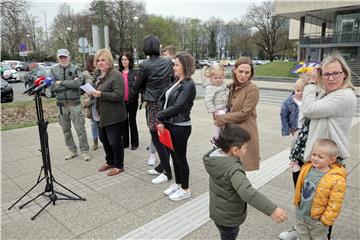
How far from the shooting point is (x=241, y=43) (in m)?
64.6

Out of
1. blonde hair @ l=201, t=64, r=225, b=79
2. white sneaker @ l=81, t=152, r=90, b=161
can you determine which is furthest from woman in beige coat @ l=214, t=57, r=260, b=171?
white sneaker @ l=81, t=152, r=90, b=161

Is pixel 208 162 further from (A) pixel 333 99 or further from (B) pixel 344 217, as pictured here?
(B) pixel 344 217

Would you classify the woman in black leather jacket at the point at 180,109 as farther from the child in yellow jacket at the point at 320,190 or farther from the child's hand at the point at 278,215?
the child's hand at the point at 278,215

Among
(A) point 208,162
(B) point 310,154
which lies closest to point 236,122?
(B) point 310,154

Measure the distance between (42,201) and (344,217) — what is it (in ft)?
12.1

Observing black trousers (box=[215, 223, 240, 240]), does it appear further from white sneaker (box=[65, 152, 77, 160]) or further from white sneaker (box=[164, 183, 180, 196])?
white sneaker (box=[65, 152, 77, 160])

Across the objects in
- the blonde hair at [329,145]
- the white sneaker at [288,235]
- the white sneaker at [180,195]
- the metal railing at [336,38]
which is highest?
the metal railing at [336,38]

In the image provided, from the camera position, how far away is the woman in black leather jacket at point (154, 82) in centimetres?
424

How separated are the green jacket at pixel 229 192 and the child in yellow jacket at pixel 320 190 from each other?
0.62 m

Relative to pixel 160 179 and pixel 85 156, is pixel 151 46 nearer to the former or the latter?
pixel 160 179

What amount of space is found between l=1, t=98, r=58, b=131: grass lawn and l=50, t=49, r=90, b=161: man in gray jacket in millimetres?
3491

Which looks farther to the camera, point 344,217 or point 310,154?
point 344,217

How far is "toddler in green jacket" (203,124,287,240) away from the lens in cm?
194

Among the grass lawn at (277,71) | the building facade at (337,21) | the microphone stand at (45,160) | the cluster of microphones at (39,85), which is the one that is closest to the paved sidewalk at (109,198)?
the microphone stand at (45,160)
